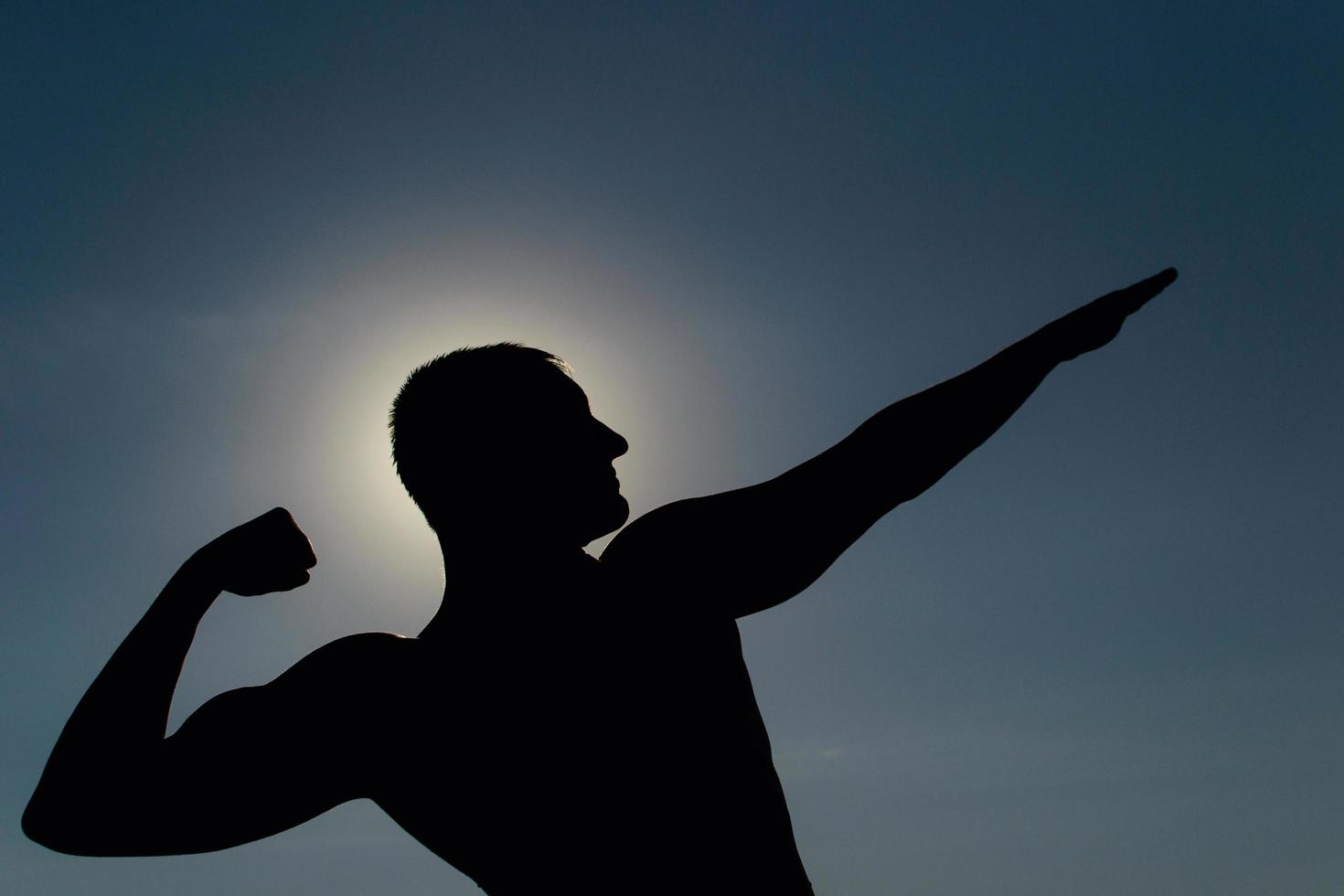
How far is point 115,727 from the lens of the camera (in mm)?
2662

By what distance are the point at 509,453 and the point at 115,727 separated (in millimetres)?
1161

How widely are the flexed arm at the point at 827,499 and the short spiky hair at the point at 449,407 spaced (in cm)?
54

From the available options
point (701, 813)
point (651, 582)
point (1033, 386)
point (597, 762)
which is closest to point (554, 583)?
point (651, 582)

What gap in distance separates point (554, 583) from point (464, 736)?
45 cm

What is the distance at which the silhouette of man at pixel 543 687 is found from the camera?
2703mm

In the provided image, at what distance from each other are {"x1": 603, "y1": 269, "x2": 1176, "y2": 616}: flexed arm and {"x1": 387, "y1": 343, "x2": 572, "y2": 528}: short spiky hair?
0.54 metres

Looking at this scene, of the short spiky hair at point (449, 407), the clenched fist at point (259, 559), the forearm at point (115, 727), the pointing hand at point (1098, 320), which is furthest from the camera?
the short spiky hair at point (449, 407)

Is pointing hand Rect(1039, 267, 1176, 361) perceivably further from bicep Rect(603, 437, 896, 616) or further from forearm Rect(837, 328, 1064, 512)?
bicep Rect(603, 437, 896, 616)

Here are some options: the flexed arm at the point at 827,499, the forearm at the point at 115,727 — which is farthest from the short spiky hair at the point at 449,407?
the forearm at the point at 115,727

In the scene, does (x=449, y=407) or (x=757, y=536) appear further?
(x=449, y=407)

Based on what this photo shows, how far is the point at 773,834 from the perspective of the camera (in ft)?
8.90

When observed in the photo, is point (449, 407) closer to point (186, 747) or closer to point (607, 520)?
point (607, 520)

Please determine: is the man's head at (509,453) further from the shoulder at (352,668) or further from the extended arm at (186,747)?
the extended arm at (186,747)

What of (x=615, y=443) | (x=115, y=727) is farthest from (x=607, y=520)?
(x=115, y=727)
